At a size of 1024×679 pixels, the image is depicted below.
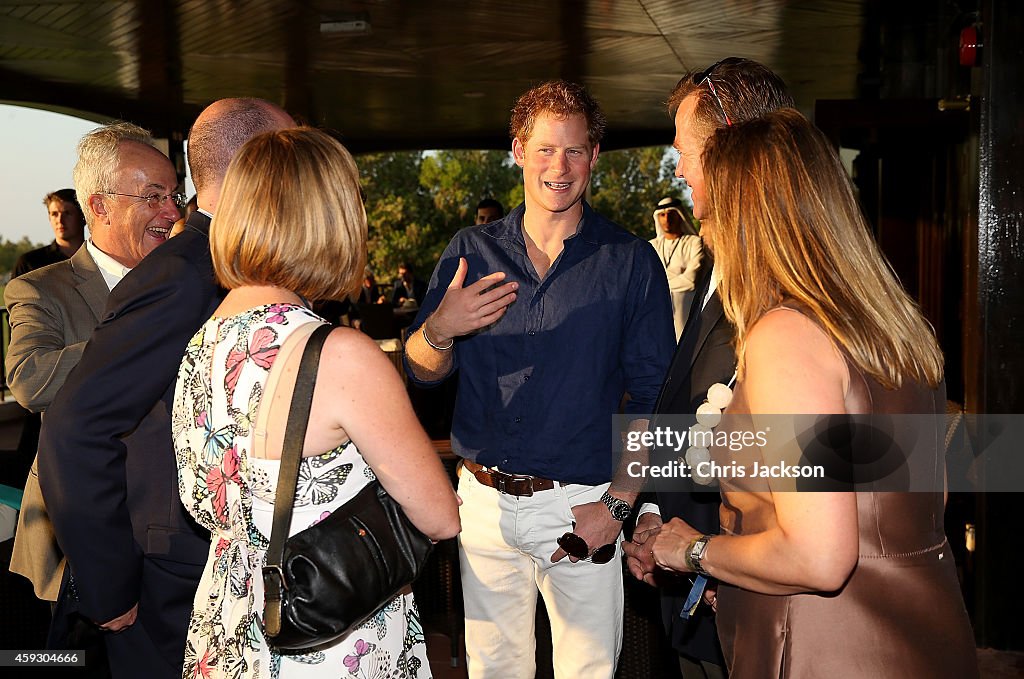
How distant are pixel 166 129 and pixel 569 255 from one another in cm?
1083

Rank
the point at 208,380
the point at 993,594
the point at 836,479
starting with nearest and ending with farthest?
the point at 836,479 < the point at 208,380 < the point at 993,594

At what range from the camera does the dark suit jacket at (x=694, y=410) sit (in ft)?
5.77

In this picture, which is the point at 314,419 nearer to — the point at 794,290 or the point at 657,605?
the point at 794,290

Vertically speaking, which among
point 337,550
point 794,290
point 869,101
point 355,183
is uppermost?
point 869,101

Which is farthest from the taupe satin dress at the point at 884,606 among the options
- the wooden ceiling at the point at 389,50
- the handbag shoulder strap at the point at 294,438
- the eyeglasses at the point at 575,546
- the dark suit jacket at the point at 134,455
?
the wooden ceiling at the point at 389,50

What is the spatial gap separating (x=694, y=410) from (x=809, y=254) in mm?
484

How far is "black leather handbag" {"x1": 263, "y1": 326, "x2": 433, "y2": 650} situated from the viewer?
135cm

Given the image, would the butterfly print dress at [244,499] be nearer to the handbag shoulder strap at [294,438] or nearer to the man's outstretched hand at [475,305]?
the handbag shoulder strap at [294,438]

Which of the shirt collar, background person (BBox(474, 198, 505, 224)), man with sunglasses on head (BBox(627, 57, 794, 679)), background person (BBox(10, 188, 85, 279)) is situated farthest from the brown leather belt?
background person (BBox(474, 198, 505, 224))

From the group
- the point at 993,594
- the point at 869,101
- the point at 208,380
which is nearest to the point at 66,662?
the point at 208,380

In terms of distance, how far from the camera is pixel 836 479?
4.32 feet

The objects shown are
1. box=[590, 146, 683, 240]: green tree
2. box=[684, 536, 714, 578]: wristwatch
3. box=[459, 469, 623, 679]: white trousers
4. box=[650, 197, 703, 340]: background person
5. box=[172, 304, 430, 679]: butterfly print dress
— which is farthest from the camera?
box=[590, 146, 683, 240]: green tree

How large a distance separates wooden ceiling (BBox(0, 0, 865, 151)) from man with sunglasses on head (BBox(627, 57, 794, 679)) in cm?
506

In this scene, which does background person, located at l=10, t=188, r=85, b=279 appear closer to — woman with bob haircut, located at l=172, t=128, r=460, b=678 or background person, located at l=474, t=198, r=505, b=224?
background person, located at l=474, t=198, r=505, b=224
